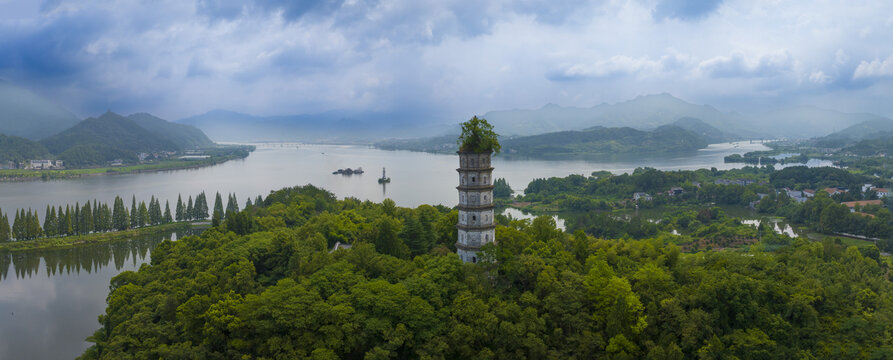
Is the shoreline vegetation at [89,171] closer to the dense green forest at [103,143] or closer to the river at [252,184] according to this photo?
the river at [252,184]

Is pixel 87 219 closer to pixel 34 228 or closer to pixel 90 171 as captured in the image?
pixel 34 228

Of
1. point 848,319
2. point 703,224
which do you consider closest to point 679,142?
point 703,224

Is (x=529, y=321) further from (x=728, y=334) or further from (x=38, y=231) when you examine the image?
(x=38, y=231)

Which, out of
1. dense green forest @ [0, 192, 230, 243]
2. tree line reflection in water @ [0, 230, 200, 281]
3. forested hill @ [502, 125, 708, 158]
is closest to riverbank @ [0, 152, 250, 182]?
dense green forest @ [0, 192, 230, 243]

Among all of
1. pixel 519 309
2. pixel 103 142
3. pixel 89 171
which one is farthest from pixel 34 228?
pixel 103 142

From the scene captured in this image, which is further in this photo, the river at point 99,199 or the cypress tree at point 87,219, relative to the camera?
the cypress tree at point 87,219

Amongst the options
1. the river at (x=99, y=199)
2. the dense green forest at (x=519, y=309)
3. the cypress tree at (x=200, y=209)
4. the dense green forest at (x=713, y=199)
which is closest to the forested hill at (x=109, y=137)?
the river at (x=99, y=199)
